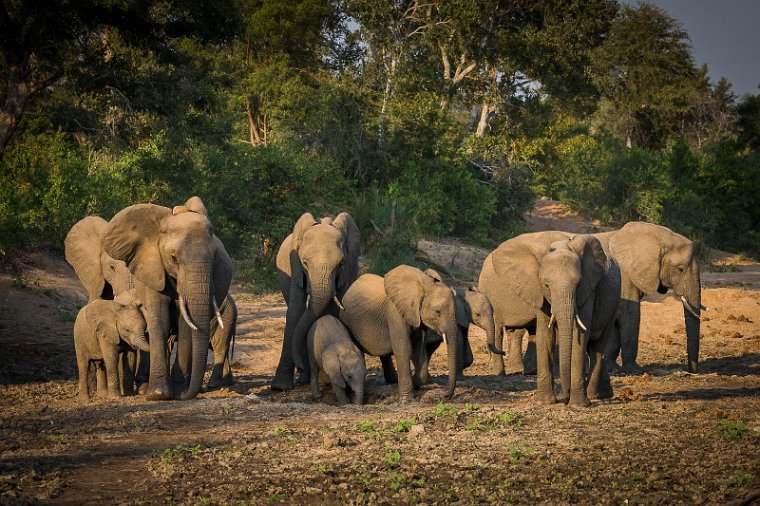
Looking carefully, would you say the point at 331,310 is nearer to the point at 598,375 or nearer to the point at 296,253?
the point at 296,253

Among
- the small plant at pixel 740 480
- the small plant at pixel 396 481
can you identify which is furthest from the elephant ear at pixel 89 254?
the small plant at pixel 740 480

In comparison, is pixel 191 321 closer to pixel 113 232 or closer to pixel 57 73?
pixel 113 232

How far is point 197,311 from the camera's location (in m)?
11.3

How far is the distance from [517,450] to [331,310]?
443 centimetres

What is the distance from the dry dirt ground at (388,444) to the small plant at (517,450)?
2 cm

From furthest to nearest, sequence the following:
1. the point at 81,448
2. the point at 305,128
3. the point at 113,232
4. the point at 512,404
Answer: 1. the point at 305,128
2. the point at 113,232
3. the point at 512,404
4. the point at 81,448

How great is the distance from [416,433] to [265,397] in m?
3.26

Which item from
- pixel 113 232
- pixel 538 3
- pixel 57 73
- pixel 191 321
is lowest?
pixel 191 321

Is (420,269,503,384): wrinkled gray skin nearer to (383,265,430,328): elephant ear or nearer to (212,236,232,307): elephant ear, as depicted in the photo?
(383,265,430,328): elephant ear

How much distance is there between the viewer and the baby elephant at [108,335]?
11.5 meters

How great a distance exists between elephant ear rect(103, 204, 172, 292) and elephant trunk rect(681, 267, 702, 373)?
6600 mm

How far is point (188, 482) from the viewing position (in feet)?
24.5

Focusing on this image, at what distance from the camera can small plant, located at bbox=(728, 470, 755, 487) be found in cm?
712

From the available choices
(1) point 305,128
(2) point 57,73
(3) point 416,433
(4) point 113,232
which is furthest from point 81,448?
(1) point 305,128
